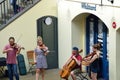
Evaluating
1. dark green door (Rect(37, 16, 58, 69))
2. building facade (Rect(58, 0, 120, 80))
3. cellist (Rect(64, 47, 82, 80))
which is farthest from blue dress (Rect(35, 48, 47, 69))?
dark green door (Rect(37, 16, 58, 69))

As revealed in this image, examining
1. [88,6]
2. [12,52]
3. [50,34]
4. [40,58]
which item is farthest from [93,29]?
[12,52]

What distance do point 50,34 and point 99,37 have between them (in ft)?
8.99

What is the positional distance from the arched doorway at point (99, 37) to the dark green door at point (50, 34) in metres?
1.71

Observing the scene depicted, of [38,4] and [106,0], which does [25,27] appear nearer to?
[38,4]

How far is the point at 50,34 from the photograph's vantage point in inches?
719

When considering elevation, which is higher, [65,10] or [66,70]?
[65,10]

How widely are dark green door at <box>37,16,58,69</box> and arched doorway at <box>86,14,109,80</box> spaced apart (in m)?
1.71

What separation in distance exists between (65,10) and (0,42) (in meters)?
3.11

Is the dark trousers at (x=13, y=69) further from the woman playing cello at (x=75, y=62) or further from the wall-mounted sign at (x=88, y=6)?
the wall-mounted sign at (x=88, y=6)

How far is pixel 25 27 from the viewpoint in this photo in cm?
1761

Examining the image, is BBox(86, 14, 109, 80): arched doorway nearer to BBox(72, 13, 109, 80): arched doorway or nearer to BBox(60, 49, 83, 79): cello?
BBox(72, 13, 109, 80): arched doorway

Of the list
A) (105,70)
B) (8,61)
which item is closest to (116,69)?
(105,70)

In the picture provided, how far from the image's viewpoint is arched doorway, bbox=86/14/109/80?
15825 mm

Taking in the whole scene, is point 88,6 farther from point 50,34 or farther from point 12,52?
Answer: point 12,52
